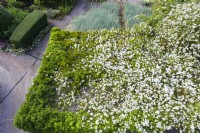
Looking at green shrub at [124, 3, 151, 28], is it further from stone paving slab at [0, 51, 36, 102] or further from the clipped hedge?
stone paving slab at [0, 51, 36, 102]

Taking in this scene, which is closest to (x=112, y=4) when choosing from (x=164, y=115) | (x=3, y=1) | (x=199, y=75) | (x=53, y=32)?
(x=53, y=32)

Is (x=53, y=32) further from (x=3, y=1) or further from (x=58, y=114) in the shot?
(x=3, y=1)

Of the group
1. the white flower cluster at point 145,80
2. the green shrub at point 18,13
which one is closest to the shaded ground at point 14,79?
the green shrub at point 18,13

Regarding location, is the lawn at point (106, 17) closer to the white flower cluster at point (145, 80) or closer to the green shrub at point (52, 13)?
the green shrub at point (52, 13)

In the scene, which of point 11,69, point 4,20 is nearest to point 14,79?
point 11,69

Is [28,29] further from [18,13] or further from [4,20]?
[18,13]

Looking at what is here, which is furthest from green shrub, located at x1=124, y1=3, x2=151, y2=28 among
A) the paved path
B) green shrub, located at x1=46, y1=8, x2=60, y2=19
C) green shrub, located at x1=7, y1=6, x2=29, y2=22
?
green shrub, located at x1=7, y1=6, x2=29, y2=22
